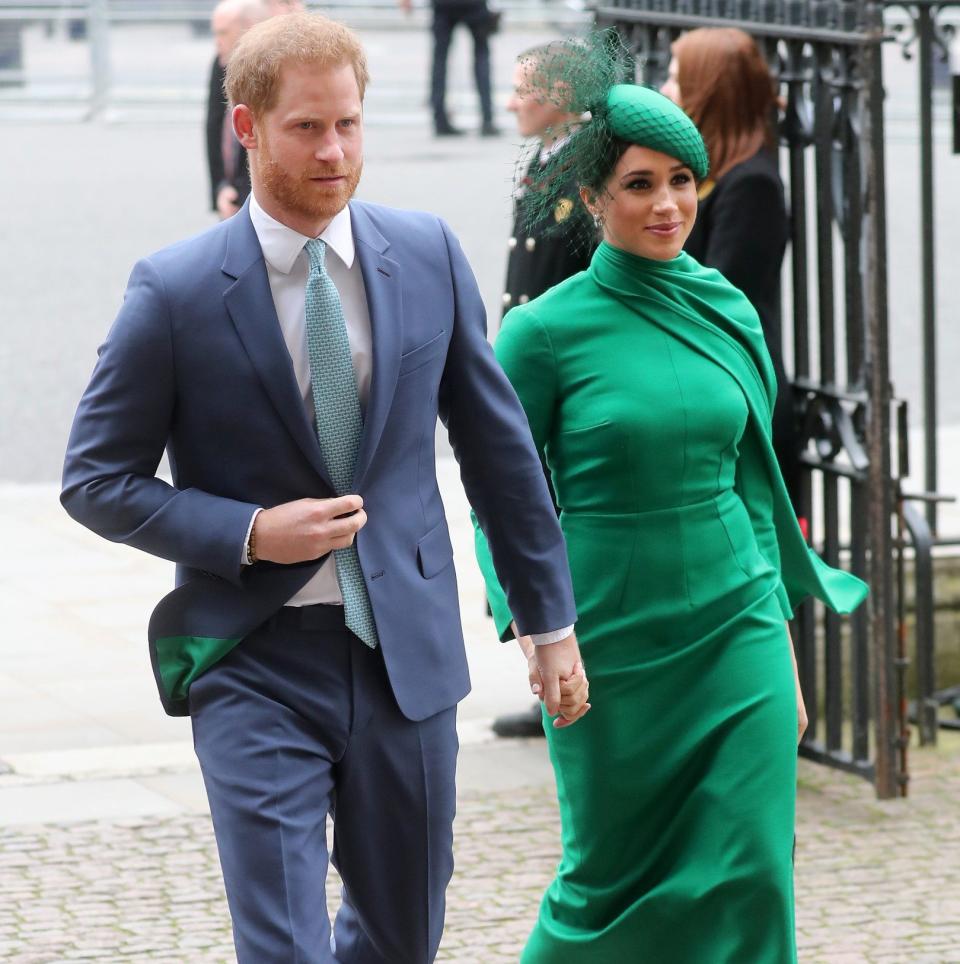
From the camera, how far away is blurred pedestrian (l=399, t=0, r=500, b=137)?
17938 millimetres

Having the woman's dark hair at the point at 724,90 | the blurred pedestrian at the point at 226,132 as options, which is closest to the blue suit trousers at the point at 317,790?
the woman's dark hair at the point at 724,90

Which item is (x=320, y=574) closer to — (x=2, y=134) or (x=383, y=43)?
(x=2, y=134)

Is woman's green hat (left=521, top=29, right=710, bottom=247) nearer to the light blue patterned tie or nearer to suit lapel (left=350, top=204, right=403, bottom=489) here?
suit lapel (left=350, top=204, right=403, bottom=489)

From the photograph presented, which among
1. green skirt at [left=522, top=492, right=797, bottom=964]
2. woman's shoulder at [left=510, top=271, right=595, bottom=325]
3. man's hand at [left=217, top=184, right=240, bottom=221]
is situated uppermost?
woman's shoulder at [left=510, top=271, right=595, bottom=325]

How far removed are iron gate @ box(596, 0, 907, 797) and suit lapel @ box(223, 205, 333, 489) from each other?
2.66m

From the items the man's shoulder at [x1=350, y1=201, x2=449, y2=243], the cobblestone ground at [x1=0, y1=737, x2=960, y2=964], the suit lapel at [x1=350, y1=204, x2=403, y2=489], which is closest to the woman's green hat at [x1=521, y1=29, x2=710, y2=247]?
the man's shoulder at [x1=350, y1=201, x2=449, y2=243]

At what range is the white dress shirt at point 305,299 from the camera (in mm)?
3309

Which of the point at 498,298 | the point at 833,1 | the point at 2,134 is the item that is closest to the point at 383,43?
the point at 2,134

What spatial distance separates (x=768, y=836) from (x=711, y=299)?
99 cm

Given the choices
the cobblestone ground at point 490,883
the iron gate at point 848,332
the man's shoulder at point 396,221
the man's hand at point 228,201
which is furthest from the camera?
the man's hand at point 228,201

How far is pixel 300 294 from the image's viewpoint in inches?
131

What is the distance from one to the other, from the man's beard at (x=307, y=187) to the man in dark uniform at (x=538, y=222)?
0.84m

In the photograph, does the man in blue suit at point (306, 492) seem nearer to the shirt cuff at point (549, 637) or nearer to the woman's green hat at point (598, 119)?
the shirt cuff at point (549, 637)

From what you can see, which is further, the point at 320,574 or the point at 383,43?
the point at 383,43
